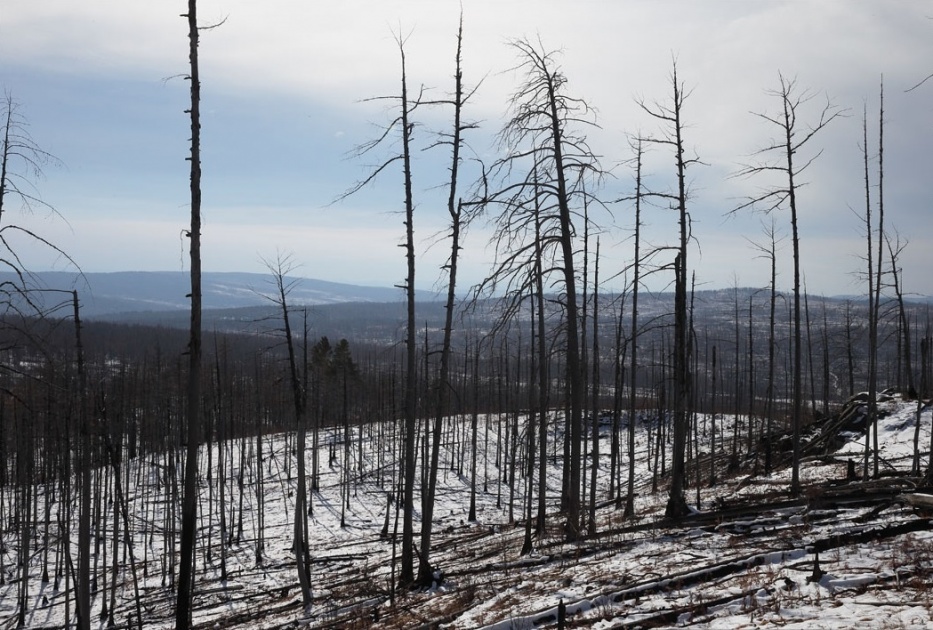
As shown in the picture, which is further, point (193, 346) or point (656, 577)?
point (193, 346)

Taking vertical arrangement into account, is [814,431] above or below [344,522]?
above

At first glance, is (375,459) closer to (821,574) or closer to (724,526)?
(724,526)

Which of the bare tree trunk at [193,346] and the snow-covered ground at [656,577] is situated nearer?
the snow-covered ground at [656,577]

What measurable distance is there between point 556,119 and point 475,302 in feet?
15.5

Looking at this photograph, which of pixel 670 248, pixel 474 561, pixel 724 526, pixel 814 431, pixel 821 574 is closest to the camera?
pixel 821 574

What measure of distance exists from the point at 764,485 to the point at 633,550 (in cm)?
1166

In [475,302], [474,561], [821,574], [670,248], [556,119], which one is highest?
[556,119]

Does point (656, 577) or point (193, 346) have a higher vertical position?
point (193, 346)

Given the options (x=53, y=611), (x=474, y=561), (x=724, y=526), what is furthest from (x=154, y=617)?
(x=724, y=526)

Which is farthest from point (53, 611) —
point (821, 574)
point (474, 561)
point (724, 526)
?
point (821, 574)

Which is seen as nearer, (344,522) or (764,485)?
(764,485)

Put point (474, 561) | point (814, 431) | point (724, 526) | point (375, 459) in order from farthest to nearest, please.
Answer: point (375, 459)
point (814, 431)
point (474, 561)
point (724, 526)

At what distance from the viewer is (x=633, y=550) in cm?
1199

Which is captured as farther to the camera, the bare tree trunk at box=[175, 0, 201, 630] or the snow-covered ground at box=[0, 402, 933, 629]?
the bare tree trunk at box=[175, 0, 201, 630]
